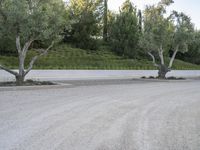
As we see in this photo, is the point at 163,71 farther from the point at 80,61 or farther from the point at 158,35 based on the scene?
the point at 80,61

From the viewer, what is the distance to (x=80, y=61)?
37438mm

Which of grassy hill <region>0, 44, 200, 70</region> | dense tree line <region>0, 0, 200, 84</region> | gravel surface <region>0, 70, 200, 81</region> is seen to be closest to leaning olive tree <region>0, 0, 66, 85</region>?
dense tree line <region>0, 0, 200, 84</region>

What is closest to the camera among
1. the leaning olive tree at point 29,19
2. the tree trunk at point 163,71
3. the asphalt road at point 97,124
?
the asphalt road at point 97,124

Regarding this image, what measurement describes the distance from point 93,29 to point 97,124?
121 ft

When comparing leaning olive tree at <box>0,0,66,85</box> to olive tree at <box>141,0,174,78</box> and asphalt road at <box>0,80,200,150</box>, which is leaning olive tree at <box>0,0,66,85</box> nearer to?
asphalt road at <box>0,80,200,150</box>

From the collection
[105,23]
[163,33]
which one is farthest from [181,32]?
[105,23]

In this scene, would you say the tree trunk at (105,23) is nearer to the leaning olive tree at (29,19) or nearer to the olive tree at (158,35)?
the olive tree at (158,35)

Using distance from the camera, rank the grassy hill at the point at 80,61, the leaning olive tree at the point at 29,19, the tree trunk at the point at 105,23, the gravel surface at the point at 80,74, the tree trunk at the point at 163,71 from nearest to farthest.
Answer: the leaning olive tree at the point at 29,19, the gravel surface at the point at 80,74, the grassy hill at the point at 80,61, the tree trunk at the point at 163,71, the tree trunk at the point at 105,23

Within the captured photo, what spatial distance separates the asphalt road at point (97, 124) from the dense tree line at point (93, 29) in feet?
22.2

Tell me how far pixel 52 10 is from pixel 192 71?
27.1m

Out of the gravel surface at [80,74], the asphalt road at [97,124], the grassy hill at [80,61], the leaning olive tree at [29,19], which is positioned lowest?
the asphalt road at [97,124]

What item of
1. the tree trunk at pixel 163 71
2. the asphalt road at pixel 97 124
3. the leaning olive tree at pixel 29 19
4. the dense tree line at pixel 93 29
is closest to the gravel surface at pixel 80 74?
the dense tree line at pixel 93 29

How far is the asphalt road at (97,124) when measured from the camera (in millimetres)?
7781

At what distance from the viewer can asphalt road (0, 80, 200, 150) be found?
306 inches
